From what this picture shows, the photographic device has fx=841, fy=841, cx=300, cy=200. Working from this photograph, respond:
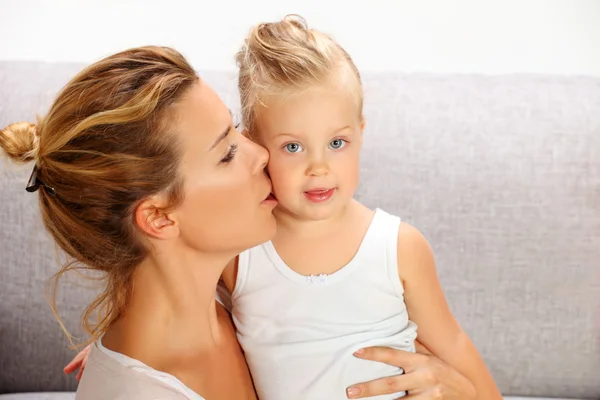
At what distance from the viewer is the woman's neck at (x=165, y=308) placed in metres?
1.65

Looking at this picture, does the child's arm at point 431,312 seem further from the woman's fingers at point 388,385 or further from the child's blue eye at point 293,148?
the child's blue eye at point 293,148

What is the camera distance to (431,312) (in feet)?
5.83

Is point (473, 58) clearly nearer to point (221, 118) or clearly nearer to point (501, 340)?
point (501, 340)

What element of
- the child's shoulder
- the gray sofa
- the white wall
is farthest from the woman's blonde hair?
the white wall

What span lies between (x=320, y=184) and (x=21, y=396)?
1310 millimetres

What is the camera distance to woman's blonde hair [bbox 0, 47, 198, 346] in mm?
1471

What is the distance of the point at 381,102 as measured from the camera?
234 centimetres

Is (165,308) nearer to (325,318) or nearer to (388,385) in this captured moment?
(325,318)

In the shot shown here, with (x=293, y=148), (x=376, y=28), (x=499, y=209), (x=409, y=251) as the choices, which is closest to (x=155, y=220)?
→ (x=293, y=148)

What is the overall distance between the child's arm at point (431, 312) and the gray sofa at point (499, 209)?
0.46 meters

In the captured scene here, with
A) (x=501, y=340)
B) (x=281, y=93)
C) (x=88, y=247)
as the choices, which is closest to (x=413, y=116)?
(x=501, y=340)

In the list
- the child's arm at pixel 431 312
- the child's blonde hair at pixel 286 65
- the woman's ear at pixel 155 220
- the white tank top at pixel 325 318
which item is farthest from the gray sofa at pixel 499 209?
the woman's ear at pixel 155 220

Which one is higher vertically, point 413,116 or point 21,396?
point 413,116

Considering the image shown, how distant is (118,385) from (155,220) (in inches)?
12.5
